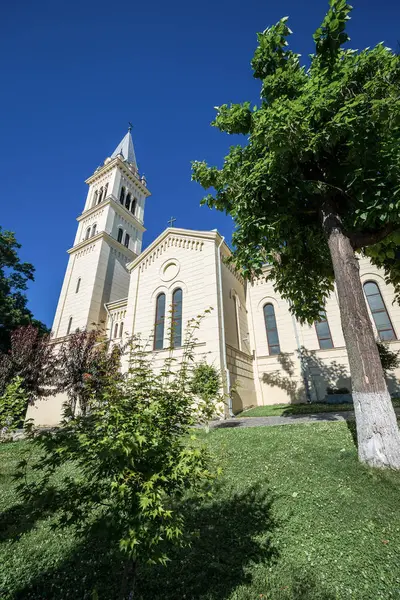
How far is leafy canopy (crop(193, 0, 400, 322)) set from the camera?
18.6ft

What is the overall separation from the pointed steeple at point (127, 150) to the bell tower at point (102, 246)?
4.19m

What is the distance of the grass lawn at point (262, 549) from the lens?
8.59 feet

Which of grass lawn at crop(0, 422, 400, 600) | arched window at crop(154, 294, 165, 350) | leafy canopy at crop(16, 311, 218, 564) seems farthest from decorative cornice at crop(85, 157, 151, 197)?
leafy canopy at crop(16, 311, 218, 564)

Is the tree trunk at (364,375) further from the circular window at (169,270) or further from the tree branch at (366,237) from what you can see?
the circular window at (169,270)

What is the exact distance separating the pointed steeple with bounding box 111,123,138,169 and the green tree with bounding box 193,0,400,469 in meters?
32.5

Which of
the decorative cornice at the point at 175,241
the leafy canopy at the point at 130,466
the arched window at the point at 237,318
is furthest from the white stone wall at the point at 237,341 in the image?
the leafy canopy at the point at 130,466

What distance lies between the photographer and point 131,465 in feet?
7.07

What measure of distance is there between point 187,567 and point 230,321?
13.7 m

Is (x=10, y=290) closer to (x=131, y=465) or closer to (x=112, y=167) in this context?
(x=112, y=167)

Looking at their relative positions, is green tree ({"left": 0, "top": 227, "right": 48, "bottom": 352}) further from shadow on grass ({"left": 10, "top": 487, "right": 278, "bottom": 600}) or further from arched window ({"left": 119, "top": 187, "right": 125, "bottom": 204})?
shadow on grass ({"left": 10, "top": 487, "right": 278, "bottom": 600})

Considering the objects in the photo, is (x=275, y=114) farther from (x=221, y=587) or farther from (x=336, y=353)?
(x=336, y=353)

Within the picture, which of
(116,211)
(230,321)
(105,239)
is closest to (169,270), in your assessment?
(230,321)

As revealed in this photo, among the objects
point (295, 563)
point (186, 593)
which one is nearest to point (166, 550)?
point (186, 593)

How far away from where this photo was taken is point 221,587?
2670 millimetres
